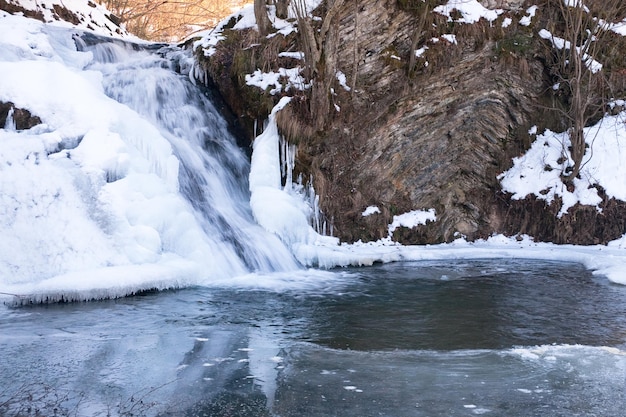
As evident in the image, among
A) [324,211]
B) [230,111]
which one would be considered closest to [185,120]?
[230,111]

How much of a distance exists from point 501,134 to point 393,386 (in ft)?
33.8

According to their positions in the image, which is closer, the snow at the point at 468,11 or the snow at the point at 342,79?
the snow at the point at 342,79

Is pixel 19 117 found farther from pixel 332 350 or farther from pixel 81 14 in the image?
pixel 81 14

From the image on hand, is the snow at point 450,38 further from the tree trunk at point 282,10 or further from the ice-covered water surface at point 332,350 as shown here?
the ice-covered water surface at point 332,350

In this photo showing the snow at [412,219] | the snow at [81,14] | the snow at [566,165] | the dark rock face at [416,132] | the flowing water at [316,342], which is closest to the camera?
the flowing water at [316,342]

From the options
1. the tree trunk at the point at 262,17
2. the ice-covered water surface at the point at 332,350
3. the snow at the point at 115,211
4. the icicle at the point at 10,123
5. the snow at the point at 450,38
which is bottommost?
the ice-covered water surface at the point at 332,350

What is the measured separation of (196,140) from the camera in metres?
11.5

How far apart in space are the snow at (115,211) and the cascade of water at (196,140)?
0.47 ft

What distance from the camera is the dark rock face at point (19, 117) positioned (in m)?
9.17

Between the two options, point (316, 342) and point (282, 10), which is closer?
point (316, 342)

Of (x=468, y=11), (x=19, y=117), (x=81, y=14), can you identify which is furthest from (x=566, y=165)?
(x=81, y=14)

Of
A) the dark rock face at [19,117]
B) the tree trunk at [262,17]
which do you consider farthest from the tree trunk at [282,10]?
the dark rock face at [19,117]

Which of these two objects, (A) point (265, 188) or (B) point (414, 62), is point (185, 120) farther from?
(B) point (414, 62)

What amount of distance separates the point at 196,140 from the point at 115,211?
337 centimetres
